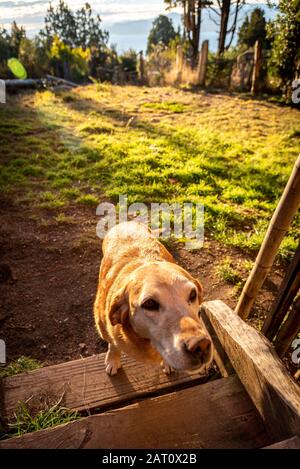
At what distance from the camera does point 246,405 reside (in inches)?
70.8

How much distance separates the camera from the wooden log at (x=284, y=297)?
229 cm

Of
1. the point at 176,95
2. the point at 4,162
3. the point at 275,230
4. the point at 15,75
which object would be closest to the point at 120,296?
the point at 275,230

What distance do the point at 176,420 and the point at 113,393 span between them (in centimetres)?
76

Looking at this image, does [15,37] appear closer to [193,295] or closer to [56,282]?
[56,282]

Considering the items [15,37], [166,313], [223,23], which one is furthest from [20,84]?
[166,313]

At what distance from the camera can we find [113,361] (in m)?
2.55

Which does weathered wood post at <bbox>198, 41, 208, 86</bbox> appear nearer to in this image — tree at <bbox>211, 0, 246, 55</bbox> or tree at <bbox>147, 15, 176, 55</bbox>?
tree at <bbox>211, 0, 246, 55</bbox>

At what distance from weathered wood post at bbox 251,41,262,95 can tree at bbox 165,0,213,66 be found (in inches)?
265

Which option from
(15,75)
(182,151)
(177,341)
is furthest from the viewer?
(15,75)

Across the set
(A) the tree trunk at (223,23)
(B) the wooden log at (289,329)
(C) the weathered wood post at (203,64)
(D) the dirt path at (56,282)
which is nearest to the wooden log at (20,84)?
(C) the weathered wood post at (203,64)

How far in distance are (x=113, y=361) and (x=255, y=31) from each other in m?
23.3
